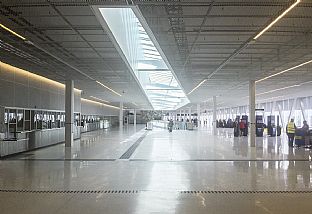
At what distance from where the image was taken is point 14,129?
19.8m

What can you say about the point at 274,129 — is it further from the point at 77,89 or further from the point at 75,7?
the point at 75,7

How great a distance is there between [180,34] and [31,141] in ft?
40.0

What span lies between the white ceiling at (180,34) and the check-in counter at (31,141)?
388 centimetres

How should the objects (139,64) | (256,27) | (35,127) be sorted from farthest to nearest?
(139,64) < (35,127) < (256,27)

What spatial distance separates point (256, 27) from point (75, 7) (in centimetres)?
600

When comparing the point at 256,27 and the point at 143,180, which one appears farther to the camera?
the point at 256,27

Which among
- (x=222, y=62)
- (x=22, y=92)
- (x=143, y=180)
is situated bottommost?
(x=143, y=180)

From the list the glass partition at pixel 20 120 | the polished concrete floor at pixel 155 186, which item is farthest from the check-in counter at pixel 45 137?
the polished concrete floor at pixel 155 186

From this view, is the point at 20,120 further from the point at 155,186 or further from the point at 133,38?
the point at 155,186

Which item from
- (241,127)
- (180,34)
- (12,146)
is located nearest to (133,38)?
(180,34)

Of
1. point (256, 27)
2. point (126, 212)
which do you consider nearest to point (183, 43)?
point (256, 27)

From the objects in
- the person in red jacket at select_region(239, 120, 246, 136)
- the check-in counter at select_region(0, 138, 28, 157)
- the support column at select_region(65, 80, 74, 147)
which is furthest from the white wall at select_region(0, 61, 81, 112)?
the person in red jacket at select_region(239, 120, 246, 136)

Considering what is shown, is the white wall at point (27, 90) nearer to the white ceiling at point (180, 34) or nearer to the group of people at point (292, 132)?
the white ceiling at point (180, 34)

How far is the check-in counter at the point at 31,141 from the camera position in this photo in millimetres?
17527
